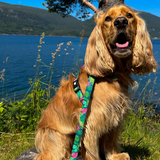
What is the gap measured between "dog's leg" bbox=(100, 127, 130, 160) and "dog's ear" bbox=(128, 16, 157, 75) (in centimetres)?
91

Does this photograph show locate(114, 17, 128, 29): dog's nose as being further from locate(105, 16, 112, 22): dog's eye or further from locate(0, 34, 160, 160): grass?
locate(0, 34, 160, 160): grass

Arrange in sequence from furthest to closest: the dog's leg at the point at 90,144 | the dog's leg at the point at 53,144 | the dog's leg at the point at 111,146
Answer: the dog's leg at the point at 111,146
the dog's leg at the point at 53,144
the dog's leg at the point at 90,144

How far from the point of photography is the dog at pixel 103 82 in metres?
1.92

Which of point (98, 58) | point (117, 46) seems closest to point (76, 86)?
point (98, 58)

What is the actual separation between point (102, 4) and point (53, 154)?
13.5ft

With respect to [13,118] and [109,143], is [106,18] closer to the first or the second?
[109,143]

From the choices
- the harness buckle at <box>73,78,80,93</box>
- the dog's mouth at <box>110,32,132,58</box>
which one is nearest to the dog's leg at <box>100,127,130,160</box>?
the harness buckle at <box>73,78,80,93</box>

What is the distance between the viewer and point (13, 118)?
145 inches

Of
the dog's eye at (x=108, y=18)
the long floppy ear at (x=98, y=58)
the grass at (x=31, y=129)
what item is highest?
the dog's eye at (x=108, y=18)

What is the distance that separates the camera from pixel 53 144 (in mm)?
2250

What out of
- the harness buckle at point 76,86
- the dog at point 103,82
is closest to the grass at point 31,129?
the dog at point 103,82

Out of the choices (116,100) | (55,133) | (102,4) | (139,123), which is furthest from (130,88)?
(102,4)

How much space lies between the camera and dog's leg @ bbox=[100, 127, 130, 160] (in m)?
2.44

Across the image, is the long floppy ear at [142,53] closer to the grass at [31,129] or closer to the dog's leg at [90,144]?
the dog's leg at [90,144]
